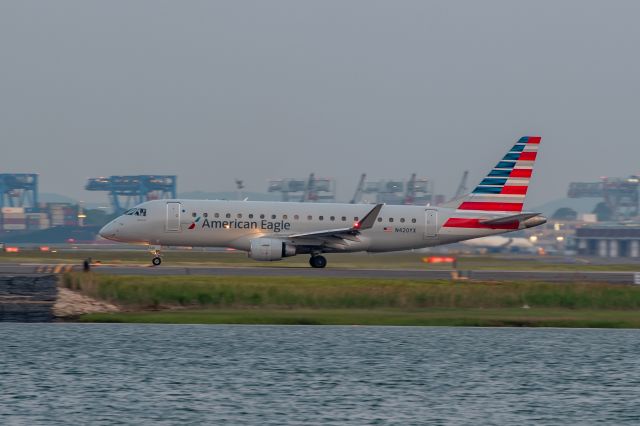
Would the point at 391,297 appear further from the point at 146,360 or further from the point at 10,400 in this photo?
the point at 10,400

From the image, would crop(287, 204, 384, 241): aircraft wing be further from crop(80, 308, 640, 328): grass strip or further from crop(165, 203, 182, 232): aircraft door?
crop(80, 308, 640, 328): grass strip

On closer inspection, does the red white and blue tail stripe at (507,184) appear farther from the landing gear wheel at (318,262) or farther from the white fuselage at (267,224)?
the landing gear wheel at (318,262)

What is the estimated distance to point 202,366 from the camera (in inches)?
1544

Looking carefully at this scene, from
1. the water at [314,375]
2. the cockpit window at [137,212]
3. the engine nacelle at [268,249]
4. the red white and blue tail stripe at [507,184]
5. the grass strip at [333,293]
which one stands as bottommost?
the water at [314,375]

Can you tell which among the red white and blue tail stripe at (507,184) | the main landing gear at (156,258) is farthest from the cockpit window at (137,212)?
the red white and blue tail stripe at (507,184)

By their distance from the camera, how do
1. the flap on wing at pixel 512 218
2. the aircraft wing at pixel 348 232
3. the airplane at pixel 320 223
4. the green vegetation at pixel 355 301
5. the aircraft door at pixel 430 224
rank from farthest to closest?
the aircraft door at pixel 430 224
the flap on wing at pixel 512 218
the airplane at pixel 320 223
the aircraft wing at pixel 348 232
the green vegetation at pixel 355 301

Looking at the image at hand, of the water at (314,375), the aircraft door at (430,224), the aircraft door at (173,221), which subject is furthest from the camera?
the aircraft door at (430,224)

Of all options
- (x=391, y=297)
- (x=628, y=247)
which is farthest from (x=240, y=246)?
(x=628, y=247)

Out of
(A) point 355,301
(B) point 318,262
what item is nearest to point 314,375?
(A) point 355,301

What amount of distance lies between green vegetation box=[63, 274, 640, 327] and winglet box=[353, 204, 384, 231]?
14346mm

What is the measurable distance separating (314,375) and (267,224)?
118ft

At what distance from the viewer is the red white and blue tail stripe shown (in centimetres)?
7706

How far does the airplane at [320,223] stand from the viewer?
72.8 m

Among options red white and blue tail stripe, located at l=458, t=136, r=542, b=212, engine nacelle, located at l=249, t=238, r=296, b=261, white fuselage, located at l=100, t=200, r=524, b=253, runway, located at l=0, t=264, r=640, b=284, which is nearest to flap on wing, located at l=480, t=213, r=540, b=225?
white fuselage, located at l=100, t=200, r=524, b=253
